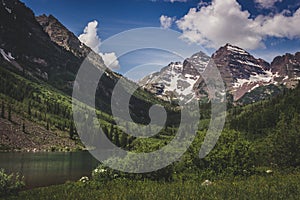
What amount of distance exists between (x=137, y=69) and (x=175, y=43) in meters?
4.44

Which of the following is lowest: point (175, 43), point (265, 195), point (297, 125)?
point (265, 195)

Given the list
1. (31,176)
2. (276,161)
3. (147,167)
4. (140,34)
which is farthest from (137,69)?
(31,176)

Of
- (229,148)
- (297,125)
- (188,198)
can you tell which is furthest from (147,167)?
(297,125)

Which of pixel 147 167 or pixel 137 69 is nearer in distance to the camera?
pixel 137 69

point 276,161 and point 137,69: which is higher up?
point 137,69

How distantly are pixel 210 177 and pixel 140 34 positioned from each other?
56.1 ft

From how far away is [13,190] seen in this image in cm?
2623

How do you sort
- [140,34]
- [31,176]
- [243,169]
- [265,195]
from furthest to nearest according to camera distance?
[31,176] → [243,169] → [140,34] → [265,195]

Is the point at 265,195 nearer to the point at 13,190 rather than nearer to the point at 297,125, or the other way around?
the point at 13,190

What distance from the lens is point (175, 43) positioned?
99.6 ft

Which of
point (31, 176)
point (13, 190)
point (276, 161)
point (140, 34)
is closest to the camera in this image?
point (13, 190)

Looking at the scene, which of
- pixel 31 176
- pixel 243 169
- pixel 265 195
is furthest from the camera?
pixel 31 176

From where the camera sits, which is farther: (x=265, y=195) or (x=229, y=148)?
(x=229, y=148)

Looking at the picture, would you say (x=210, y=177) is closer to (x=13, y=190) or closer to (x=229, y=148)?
(x=229, y=148)
